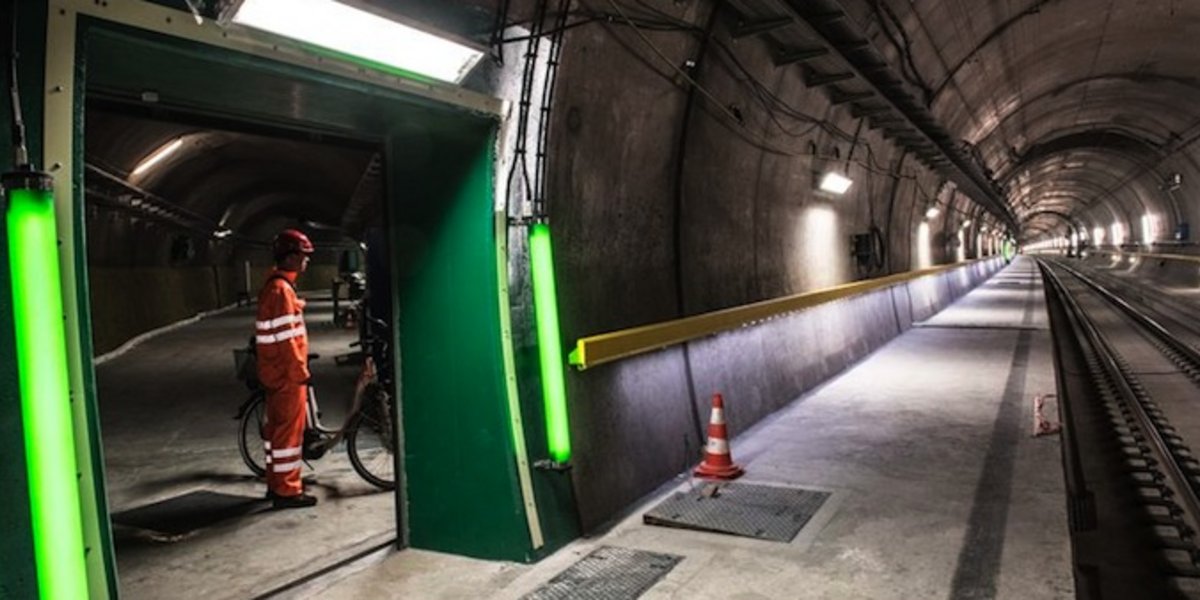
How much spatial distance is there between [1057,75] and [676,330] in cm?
1788

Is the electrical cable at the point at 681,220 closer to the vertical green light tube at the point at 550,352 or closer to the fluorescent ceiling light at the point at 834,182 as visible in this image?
the vertical green light tube at the point at 550,352

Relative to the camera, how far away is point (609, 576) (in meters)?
4.41

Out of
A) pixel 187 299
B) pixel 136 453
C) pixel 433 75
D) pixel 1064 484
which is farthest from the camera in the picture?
pixel 187 299

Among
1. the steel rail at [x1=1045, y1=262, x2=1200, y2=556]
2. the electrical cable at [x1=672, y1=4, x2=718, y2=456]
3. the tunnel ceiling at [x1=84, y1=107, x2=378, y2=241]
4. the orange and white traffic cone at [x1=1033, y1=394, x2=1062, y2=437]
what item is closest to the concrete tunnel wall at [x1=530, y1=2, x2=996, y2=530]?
the electrical cable at [x1=672, y1=4, x2=718, y2=456]

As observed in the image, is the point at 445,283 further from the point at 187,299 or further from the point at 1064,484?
the point at 187,299

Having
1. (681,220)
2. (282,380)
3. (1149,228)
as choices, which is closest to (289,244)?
(282,380)

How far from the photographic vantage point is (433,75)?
4.06 metres

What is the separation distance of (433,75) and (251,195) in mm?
23204

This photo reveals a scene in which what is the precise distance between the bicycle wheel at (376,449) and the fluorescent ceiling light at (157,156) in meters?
10.8

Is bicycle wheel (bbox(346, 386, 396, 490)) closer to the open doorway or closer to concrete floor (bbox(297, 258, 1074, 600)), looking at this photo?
the open doorway

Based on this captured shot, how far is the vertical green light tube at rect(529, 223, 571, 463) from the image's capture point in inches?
185

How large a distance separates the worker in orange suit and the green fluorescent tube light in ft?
9.00

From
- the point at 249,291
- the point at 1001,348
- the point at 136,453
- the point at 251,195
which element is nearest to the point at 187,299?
the point at 251,195

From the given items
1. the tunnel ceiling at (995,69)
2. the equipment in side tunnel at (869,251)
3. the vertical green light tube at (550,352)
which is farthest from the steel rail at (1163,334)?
the vertical green light tube at (550,352)
